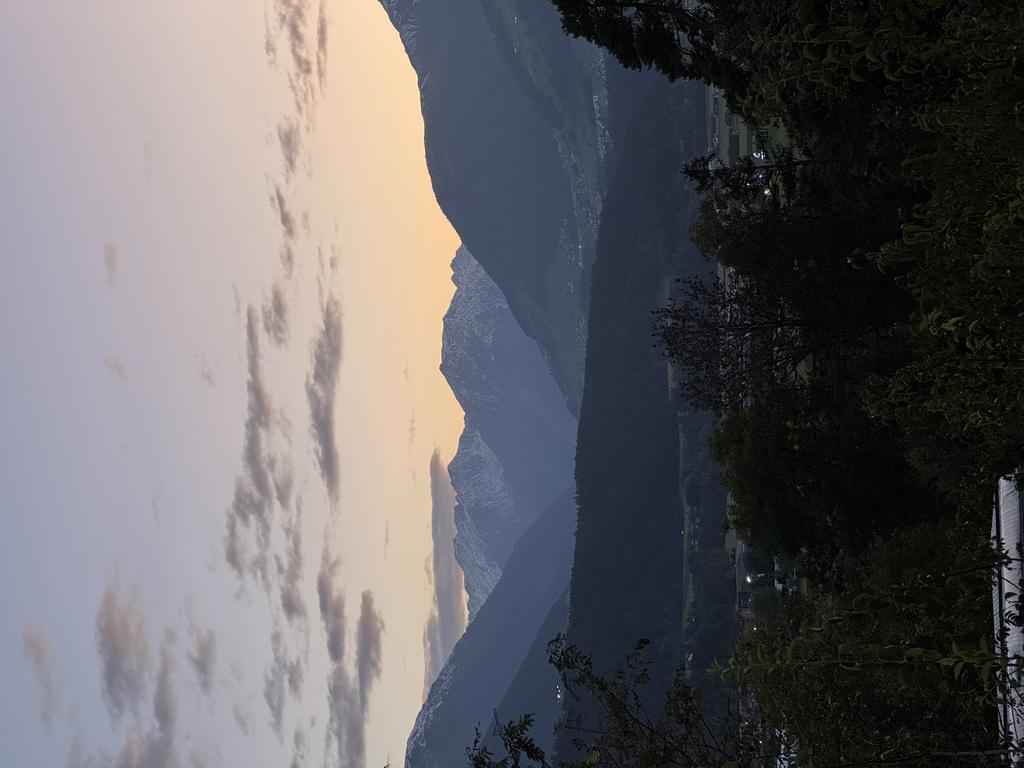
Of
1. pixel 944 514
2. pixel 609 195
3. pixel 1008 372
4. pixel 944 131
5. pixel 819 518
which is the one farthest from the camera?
pixel 609 195

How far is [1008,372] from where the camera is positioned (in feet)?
33.1

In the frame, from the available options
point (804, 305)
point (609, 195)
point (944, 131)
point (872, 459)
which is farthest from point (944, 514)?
point (609, 195)

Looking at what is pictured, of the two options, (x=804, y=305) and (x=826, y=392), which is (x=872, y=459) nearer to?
(x=826, y=392)

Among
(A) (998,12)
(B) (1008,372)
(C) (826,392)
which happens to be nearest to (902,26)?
(A) (998,12)

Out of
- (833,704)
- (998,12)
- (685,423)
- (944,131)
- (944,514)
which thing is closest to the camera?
(998,12)

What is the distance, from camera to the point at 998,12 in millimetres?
11344

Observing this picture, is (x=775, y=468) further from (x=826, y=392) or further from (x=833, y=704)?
(x=833, y=704)

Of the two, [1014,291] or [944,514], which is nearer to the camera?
[1014,291]

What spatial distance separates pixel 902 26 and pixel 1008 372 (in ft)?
16.3

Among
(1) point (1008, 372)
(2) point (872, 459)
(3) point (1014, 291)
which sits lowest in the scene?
(1) point (1008, 372)

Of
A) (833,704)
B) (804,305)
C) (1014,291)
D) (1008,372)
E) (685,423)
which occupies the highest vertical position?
(685,423)

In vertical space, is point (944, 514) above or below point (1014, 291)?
above

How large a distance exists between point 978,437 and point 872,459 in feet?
43.7

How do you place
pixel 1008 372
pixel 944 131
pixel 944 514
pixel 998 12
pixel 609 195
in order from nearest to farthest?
pixel 1008 372, pixel 998 12, pixel 944 131, pixel 944 514, pixel 609 195
